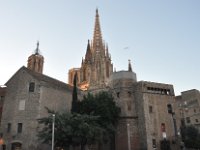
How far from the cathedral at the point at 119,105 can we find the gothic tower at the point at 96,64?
1142 inches

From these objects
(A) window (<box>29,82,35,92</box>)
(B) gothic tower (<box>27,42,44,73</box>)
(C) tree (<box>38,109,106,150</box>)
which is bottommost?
(C) tree (<box>38,109,106,150</box>)

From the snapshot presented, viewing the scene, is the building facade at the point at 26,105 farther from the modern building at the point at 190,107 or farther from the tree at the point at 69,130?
the modern building at the point at 190,107

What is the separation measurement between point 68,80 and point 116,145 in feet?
185

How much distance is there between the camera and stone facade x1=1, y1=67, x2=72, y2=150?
35.8 m

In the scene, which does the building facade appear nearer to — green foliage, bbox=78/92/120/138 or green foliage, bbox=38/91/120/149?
green foliage, bbox=38/91/120/149

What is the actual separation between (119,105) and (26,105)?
15.0m

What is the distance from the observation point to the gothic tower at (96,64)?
7656 centimetres

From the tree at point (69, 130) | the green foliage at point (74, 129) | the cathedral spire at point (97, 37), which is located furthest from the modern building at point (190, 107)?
the tree at point (69, 130)

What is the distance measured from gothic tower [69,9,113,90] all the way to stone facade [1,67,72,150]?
3407cm

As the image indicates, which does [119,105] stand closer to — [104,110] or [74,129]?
[104,110]

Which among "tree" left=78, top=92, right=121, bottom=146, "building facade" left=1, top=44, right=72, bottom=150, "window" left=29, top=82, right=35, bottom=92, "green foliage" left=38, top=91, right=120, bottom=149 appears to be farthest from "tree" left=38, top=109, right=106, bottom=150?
"window" left=29, top=82, right=35, bottom=92

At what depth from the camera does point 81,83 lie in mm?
82562

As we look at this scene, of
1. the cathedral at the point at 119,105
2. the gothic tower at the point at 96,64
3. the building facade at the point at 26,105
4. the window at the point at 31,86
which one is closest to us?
the building facade at the point at 26,105

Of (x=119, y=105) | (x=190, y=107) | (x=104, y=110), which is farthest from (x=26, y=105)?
(x=190, y=107)
